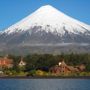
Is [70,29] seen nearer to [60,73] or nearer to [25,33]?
[25,33]

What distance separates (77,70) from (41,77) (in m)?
7.22

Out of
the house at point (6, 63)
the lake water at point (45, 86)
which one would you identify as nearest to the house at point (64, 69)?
the house at point (6, 63)

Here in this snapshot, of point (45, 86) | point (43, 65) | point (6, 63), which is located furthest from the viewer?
point (6, 63)

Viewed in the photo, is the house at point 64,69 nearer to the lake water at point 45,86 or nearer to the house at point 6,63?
the house at point 6,63

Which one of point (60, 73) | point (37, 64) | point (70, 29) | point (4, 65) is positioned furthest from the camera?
point (70, 29)

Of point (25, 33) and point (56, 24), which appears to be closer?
point (25, 33)

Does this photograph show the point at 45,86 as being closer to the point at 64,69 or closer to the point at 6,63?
the point at 64,69

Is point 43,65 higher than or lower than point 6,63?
lower

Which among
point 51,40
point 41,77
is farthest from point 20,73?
point 51,40

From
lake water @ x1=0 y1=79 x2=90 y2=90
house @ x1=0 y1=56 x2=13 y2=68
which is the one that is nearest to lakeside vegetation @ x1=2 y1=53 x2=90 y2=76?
house @ x1=0 y1=56 x2=13 y2=68

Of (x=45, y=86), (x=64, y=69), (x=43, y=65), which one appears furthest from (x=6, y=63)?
(x=45, y=86)

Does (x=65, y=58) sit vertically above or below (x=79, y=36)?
below

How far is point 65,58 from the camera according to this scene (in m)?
103

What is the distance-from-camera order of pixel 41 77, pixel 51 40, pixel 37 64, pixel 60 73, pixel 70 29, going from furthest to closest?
pixel 70 29 < pixel 51 40 < pixel 37 64 < pixel 60 73 < pixel 41 77
